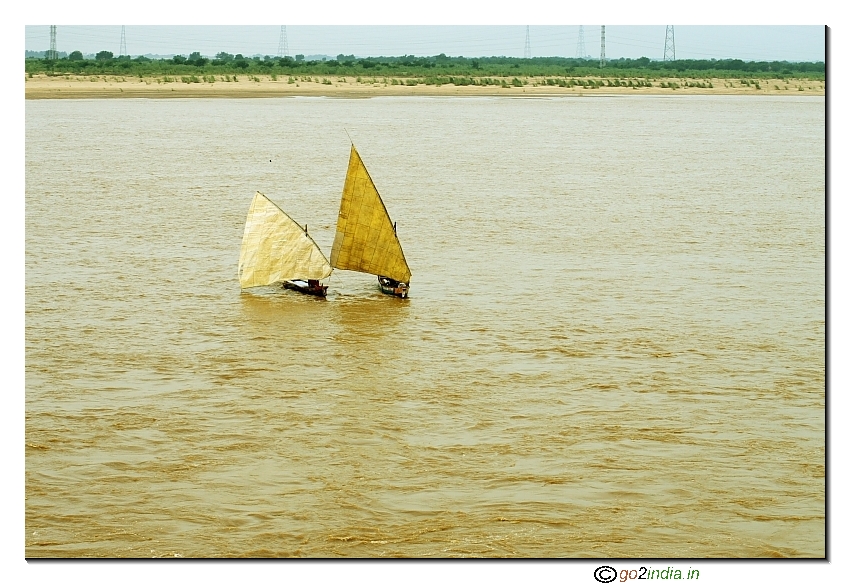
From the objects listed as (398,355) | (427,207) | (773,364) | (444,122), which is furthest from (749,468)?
(444,122)

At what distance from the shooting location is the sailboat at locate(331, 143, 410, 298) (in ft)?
63.9

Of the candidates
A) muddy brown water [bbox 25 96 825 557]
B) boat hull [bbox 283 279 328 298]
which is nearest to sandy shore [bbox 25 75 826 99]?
muddy brown water [bbox 25 96 825 557]

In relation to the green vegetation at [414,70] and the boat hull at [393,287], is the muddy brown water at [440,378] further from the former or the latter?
the green vegetation at [414,70]

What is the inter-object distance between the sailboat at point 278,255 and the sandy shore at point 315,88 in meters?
37.2

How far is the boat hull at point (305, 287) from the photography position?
19375mm

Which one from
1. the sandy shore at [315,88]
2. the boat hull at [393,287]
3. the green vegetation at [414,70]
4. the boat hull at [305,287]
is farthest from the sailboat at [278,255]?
the green vegetation at [414,70]

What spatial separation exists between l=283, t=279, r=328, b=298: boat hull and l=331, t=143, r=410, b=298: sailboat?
2.04 feet

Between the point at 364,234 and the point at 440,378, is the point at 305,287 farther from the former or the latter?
the point at 440,378

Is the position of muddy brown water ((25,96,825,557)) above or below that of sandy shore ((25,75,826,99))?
below

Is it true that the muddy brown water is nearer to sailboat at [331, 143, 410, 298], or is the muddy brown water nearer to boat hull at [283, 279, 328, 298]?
boat hull at [283, 279, 328, 298]

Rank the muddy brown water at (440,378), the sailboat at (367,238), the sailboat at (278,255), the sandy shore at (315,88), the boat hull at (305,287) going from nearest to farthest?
the muddy brown water at (440,378)
the boat hull at (305,287)
the sailboat at (367,238)
the sailboat at (278,255)
the sandy shore at (315,88)

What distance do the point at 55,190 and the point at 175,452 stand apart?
19.4 metres

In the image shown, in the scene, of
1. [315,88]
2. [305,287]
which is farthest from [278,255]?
[315,88]

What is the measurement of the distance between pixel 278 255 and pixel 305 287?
0.75 meters
